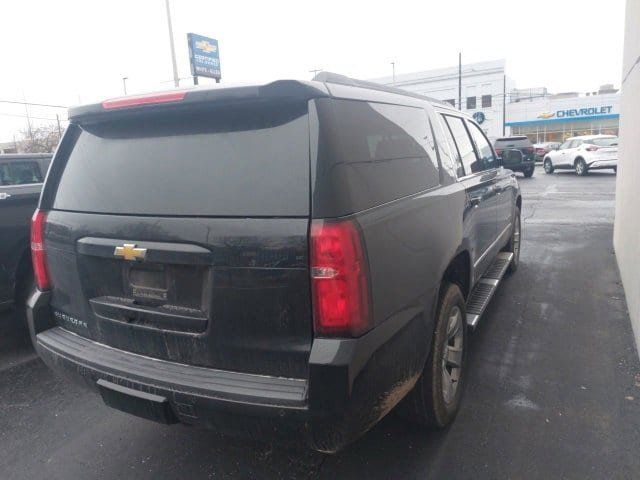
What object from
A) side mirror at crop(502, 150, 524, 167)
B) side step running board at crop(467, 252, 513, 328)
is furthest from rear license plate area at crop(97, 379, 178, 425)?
side mirror at crop(502, 150, 524, 167)

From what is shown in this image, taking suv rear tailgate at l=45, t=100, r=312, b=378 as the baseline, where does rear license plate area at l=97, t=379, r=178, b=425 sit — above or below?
below

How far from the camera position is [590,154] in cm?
1995

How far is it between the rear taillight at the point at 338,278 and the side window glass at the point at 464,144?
207 cm

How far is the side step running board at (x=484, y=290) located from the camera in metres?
3.79

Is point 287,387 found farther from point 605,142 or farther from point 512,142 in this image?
point 605,142

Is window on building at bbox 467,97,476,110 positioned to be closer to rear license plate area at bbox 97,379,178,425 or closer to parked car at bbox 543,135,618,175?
parked car at bbox 543,135,618,175

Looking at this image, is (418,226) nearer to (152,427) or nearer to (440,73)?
(152,427)

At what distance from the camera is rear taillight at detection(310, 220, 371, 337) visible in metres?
2.00

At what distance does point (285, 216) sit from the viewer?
81.4 inches

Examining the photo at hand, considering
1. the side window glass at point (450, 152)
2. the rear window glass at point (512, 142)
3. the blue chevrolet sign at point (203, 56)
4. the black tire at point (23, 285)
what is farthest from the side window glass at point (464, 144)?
the blue chevrolet sign at point (203, 56)

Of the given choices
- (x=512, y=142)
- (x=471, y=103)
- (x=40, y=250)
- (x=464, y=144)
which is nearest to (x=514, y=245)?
(x=464, y=144)

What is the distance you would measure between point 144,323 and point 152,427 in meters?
1.15

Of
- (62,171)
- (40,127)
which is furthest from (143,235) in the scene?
(40,127)

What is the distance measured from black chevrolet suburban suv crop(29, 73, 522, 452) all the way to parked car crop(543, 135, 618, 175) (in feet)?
65.1
